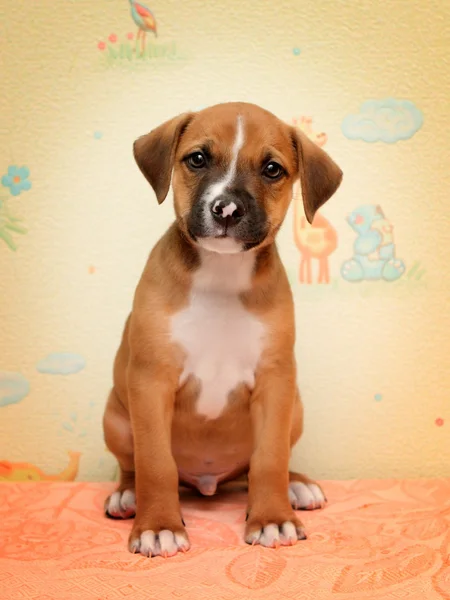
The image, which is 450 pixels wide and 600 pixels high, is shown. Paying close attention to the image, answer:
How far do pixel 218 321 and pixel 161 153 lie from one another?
710 millimetres

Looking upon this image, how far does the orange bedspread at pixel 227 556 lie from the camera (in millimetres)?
2320

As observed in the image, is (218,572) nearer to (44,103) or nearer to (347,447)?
(347,447)

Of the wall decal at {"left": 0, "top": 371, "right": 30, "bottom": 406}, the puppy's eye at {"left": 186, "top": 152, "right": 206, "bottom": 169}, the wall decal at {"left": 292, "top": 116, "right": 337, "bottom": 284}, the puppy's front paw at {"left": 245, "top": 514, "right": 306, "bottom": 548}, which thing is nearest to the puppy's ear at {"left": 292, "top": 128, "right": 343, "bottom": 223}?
the puppy's eye at {"left": 186, "top": 152, "right": 206, "bottom": 169}

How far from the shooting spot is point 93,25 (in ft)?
12.8

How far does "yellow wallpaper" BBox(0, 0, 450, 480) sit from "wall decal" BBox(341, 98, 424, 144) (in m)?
0.01

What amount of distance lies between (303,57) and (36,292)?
1.90 m

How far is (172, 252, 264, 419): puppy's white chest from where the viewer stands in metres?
2.92

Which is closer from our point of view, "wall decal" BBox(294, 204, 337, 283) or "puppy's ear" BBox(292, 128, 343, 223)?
"puppy's ear" BBox(292, 128, 343, 223)

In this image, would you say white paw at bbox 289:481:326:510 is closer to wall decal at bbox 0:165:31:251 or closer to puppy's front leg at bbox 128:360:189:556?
puppy's front leg at bbox 128:360:189:556

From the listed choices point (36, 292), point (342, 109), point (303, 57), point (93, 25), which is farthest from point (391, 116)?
point (36, 292)

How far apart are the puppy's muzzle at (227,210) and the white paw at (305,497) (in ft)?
4.51

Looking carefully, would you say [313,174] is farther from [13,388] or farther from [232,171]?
[13,388]

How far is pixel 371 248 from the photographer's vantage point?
3982mm

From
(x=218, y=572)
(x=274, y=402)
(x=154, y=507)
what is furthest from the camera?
(x=274, y=402)
